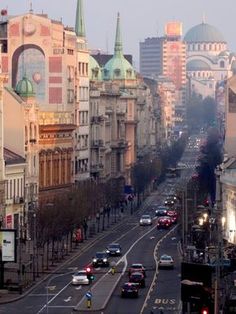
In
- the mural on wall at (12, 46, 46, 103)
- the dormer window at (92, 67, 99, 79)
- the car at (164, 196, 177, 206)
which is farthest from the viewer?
the dormer window at (92, 67, 99, 79)

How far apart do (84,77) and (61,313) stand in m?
97.9

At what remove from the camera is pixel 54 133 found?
477 feet

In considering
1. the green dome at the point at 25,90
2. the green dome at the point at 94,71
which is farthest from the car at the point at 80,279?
the green dome at the point at 94,71

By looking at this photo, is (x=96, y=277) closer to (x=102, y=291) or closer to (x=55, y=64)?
(x=102, y=291)

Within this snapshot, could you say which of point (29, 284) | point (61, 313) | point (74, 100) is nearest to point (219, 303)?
point (61, 313)

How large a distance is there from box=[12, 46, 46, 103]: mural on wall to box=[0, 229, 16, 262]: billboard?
6841cm

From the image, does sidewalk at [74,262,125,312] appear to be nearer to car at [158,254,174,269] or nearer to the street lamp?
car at [158,254,174,269]

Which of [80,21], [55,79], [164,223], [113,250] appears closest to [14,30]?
[55,79]

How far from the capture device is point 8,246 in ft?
280

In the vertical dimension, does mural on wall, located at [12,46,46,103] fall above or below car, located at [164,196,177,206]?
above

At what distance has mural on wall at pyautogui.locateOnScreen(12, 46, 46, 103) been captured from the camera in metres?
154

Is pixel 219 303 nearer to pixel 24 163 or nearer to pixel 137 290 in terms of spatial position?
pixel 137 290

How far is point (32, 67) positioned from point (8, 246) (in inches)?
2759

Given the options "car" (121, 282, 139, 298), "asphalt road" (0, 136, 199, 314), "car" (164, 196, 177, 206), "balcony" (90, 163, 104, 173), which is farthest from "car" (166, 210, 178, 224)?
"car" (121, 282, 139, 298)
